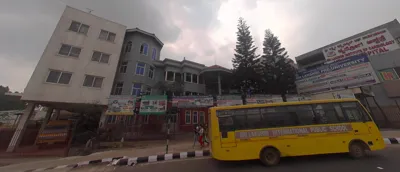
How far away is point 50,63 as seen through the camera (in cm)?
1491

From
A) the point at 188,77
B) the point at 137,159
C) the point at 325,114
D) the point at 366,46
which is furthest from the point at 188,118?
the point at 366,46

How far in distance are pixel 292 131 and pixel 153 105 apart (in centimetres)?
1210

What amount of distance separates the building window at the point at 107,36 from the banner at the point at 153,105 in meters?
10.1

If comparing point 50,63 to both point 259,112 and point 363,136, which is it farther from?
point 363,136

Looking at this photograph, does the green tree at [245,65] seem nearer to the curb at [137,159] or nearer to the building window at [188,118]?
the building window at [188,118]

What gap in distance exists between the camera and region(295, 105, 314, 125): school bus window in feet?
21.1

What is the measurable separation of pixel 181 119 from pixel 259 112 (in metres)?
12.8

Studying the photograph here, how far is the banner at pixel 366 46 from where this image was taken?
15648 millimetres

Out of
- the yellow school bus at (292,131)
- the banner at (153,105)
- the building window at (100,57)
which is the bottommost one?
the yellow school bus at (292,131)

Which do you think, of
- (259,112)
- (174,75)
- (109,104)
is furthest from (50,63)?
(259,112)

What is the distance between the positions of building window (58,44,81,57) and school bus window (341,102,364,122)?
22868 mm

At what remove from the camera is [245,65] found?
23797 mm

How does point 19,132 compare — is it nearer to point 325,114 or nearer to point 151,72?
point 151,72

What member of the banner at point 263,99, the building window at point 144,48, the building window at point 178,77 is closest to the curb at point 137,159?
the banner at point 263,99
